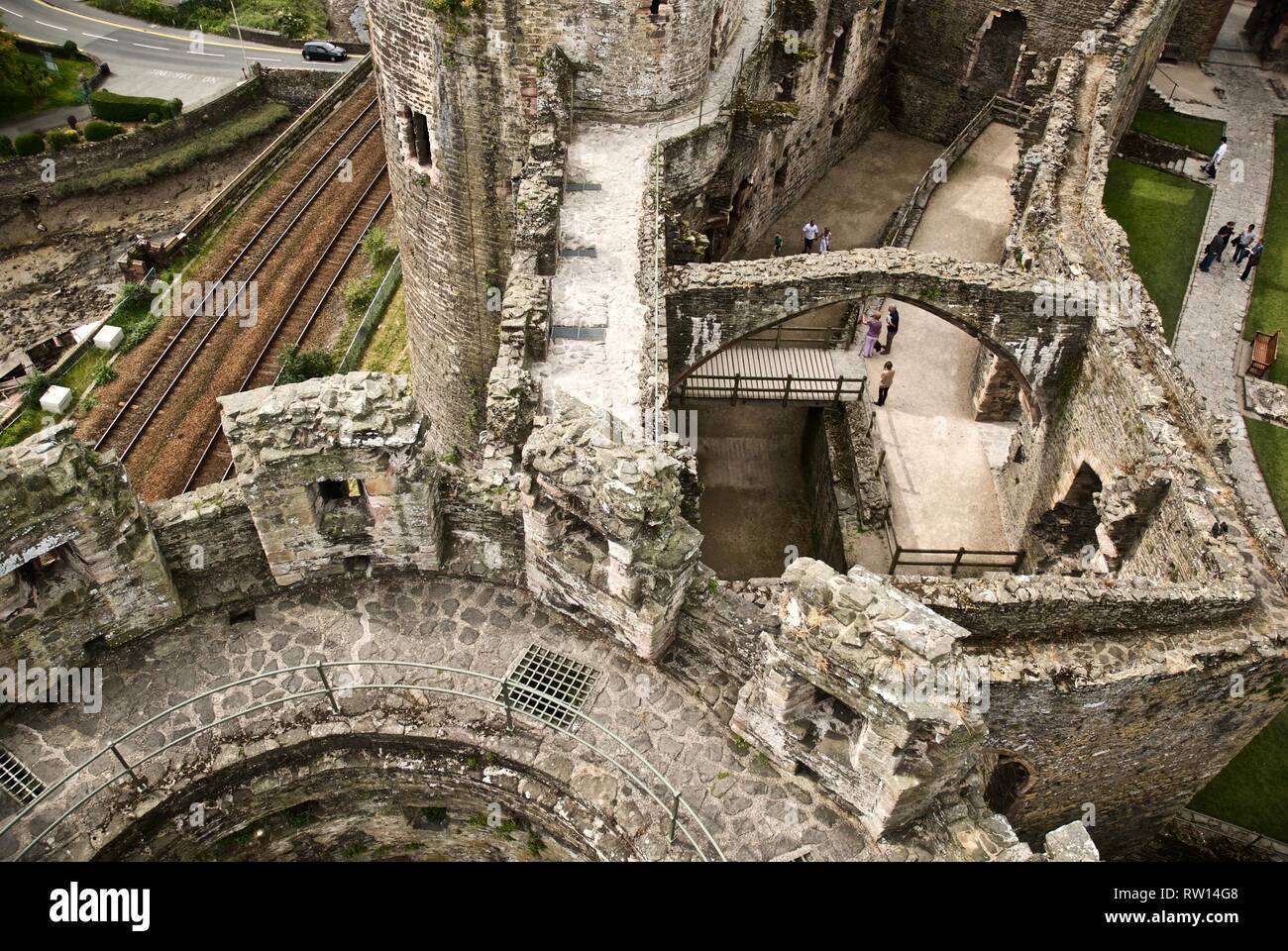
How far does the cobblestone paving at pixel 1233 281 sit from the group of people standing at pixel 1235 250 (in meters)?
0.19

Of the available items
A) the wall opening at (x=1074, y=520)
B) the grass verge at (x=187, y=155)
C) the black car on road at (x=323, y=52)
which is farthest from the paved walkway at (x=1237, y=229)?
the grass verge at (x=187, y=155)

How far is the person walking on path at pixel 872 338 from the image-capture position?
70.9 feet

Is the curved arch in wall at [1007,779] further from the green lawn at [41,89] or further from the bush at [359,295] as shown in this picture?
the green lawn at [41,89]

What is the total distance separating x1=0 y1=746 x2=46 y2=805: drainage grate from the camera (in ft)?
31.4

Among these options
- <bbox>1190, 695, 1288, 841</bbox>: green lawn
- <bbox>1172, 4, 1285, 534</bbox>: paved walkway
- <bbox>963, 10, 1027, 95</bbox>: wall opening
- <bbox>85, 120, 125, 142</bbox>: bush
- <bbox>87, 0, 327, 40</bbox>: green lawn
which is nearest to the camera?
<bbox>1190, 695, 1288, 841</bbox>: green lawn

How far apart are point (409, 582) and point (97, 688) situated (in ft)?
10.8

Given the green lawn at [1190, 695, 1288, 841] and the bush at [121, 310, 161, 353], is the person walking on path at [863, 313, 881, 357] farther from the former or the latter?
the bush at [121, 310, 161, 353]

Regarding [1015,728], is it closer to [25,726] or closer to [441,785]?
[441,785]

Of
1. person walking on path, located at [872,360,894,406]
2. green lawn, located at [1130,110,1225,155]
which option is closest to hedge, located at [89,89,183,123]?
person walking on path, located at [872,360,894,406]

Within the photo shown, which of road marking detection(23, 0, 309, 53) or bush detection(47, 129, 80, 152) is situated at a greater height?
road marking detection(23, 0, 309, 53)

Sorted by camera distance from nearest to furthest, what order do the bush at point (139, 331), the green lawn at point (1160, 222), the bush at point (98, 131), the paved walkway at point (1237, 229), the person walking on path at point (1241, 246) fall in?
1. the paved walkway at point (1237, 229)
2. the green lawn at point (1160, 222)
3. the person walking on path at point (1241, 246)
4. the bush at point (139, 331)
5. the bush at point (98, 131)

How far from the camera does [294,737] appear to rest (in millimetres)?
10070

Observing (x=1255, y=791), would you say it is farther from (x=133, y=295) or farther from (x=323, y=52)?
(x=323, y=52)

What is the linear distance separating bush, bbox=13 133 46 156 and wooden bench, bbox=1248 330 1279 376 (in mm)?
38770
